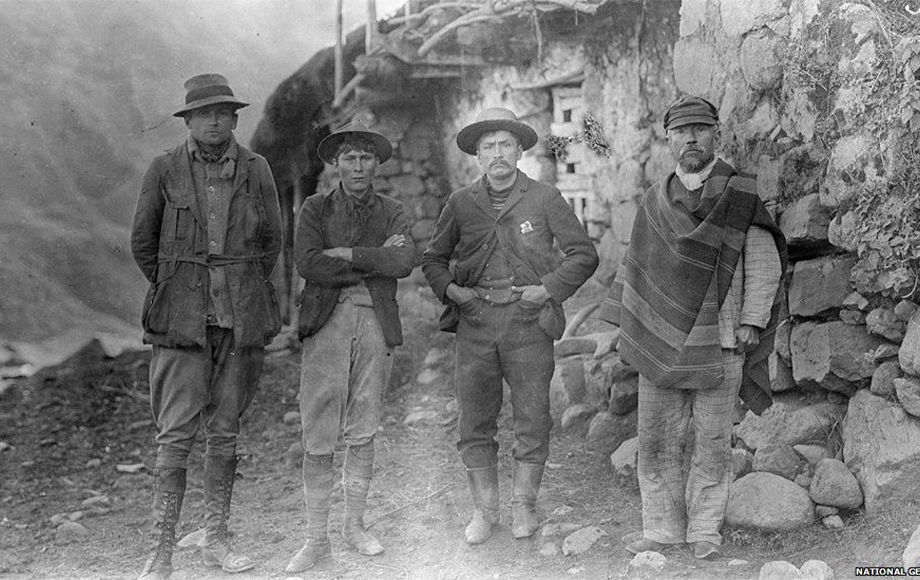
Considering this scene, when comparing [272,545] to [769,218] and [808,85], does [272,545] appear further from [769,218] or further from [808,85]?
[808,85]

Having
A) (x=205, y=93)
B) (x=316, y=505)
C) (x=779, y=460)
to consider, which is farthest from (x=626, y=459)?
(x=205, y=93)

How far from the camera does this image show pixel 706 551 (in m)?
3.46

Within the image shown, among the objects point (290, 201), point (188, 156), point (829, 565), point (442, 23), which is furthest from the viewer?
point (290, 201)

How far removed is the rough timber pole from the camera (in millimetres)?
8227

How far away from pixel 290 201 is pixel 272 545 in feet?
19.7

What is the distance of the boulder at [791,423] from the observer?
3.95 m

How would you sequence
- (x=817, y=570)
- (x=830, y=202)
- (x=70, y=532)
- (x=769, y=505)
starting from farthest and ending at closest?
(x=70, y=532) < (x=830, y=202) < (x=769, y=505) < (x=817, y=570)

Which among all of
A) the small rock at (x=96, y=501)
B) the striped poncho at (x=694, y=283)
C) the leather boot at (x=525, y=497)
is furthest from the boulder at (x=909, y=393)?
the small rock at (x=96, y=501)

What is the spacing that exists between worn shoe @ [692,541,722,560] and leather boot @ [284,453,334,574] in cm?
158

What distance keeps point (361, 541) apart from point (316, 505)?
296mm

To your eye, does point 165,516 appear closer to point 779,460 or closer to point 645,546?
point 645,546

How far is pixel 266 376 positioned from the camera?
25.5ft

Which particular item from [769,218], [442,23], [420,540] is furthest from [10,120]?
[769,218]

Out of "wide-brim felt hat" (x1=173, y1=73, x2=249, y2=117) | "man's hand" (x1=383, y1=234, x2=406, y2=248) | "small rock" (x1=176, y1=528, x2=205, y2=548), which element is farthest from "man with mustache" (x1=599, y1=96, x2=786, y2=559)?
"small rock" (x1=176, y1=528, x2=205, y2=548)
